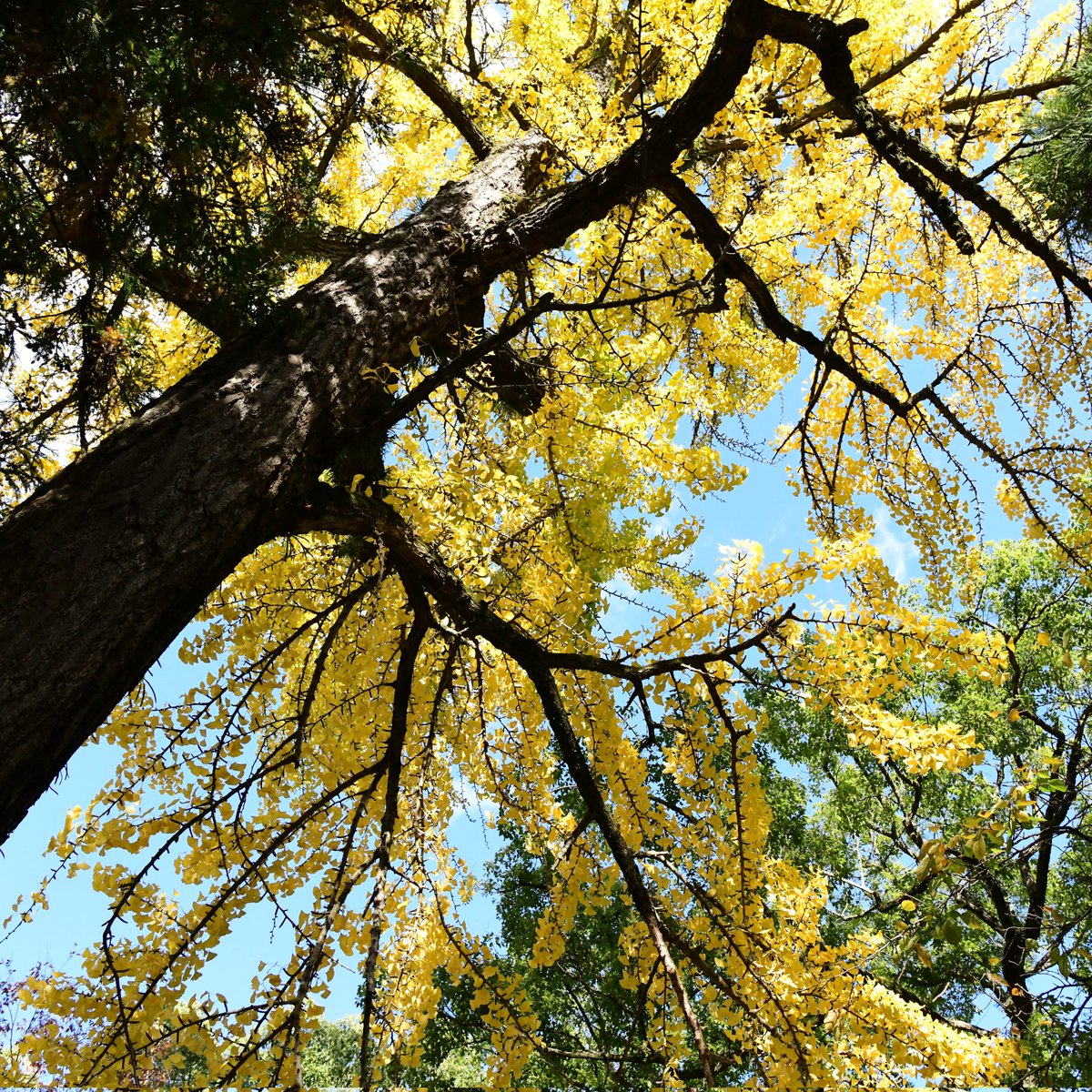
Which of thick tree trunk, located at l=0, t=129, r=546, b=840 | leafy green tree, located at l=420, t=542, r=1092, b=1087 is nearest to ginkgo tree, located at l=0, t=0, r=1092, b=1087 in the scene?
thick tree trunk, located at l=0, t=129, r=546, b=840

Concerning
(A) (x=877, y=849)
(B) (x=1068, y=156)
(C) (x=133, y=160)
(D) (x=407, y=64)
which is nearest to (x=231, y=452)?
(C) (x=133, y=160)

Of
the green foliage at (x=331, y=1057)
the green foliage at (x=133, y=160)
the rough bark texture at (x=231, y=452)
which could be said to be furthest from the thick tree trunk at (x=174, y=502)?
the green foliage at (x=331, y=1057)

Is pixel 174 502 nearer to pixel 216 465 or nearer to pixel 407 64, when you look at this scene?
pixel 216 465

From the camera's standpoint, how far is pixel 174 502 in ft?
5.72

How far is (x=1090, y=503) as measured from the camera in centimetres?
373

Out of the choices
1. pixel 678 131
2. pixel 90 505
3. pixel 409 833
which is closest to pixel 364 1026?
pixel 409 833

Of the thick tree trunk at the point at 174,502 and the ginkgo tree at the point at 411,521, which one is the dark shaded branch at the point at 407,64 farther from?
the thick tree trunk at the point at 174,502

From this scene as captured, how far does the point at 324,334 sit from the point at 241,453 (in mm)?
575

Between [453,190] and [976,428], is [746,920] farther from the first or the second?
[976,428]

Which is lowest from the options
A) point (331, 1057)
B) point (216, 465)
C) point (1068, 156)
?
point (216, 465)

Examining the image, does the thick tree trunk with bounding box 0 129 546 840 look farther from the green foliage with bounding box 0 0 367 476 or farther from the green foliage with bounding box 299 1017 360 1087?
the green foliage with bounding box 299 1017 360 1087

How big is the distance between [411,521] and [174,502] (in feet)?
3.02

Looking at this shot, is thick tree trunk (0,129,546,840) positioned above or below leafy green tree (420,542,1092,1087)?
below

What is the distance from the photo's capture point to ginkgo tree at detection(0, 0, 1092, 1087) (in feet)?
5.88
